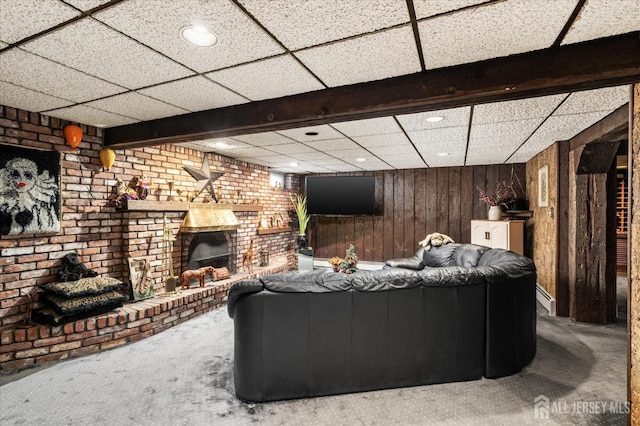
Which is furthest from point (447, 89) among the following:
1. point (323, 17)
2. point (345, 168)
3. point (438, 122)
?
point (345, 168)

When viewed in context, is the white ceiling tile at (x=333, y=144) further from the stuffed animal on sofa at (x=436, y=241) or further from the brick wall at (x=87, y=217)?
the stuffed animal on sofa at (x=436, y=241)

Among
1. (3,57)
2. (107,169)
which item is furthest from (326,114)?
(107,169)

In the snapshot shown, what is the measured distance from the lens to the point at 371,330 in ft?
7.66

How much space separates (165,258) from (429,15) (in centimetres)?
379

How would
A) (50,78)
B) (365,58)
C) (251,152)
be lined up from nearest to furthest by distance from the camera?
(365,58), (50,78), (251,152)

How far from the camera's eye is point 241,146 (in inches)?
169

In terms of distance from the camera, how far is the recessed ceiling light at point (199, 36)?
1507 mm

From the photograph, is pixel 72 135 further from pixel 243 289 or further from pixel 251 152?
pixel 243 289

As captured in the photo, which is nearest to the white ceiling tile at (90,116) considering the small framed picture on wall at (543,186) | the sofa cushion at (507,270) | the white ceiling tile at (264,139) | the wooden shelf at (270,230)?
the white ceiling tile at (264,139)

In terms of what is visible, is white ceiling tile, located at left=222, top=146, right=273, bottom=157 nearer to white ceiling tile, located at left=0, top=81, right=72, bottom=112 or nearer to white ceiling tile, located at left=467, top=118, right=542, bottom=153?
white ceiling tile, located at left=0, top=81, right=72, bottom=112

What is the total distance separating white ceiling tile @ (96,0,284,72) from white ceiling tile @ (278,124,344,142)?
1579mm

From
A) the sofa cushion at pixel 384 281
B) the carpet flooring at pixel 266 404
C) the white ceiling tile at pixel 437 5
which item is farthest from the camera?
the sofa cushion at pixel 384 281

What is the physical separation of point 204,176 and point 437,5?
3.84 m

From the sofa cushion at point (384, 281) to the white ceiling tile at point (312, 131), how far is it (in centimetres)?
166
